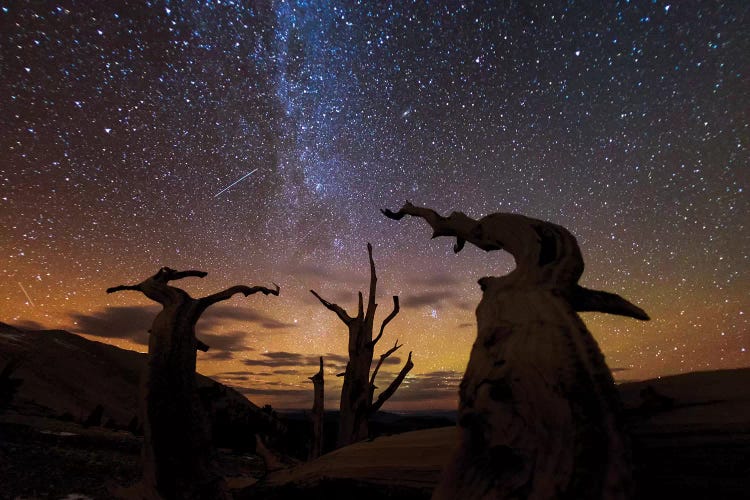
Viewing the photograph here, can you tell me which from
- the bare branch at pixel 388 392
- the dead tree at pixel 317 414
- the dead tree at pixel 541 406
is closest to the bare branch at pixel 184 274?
the dead tree at pixel 541 406

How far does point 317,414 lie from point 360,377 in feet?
3.84

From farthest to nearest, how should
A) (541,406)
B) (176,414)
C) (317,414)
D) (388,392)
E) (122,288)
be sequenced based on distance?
(388,392), (317,414), (122,288), (176,414), (541,406)

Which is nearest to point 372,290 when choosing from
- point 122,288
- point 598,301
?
point 122,288

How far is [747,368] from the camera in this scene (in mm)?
1909

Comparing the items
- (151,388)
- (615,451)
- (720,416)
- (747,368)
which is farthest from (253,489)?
(747,368)

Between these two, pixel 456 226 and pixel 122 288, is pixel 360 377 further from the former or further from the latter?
pixel 456 226

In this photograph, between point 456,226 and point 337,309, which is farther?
point 337,309

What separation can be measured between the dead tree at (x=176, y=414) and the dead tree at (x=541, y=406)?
9.14ft

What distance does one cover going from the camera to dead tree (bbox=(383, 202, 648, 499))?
1.21 meters

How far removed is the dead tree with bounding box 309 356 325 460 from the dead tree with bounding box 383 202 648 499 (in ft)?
22.0

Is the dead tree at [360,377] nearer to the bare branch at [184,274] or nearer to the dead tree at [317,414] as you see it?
the dead tree at [317,414]

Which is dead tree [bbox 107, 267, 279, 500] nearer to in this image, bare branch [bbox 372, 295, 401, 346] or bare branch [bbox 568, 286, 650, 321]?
bare branch [bbox 568, 286, 650, 321]

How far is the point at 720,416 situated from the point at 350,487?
1820mm

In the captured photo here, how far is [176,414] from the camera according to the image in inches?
136
